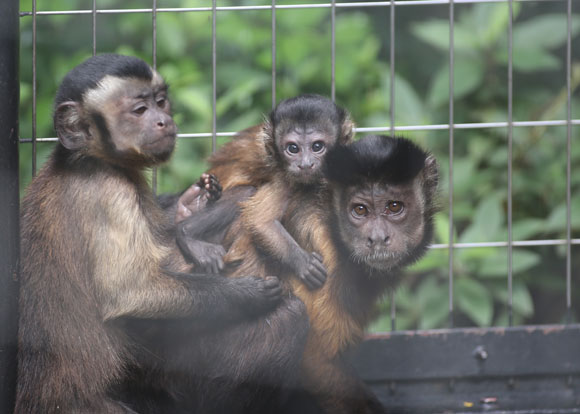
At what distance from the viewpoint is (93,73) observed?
13.2 ft

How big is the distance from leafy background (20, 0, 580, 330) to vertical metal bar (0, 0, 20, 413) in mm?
2263

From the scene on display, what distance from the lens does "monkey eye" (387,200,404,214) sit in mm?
4258

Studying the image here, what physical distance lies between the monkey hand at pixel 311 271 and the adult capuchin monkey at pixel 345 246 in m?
0.04

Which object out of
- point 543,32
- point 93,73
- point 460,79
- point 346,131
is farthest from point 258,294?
point 543,32

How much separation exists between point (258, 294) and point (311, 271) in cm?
27

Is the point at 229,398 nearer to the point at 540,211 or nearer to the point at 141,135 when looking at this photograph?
the point at 141,135

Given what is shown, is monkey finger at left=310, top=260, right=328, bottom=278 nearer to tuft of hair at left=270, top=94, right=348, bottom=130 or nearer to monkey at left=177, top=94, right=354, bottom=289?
monkey at left=177, top=94, right=354, bottom=289

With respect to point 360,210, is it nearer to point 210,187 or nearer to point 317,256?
point 317,256

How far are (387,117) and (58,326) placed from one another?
10.3ft

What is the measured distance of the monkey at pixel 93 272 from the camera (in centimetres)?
396

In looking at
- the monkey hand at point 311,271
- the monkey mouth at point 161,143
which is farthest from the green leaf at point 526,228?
the monkey mouth at point 161,143

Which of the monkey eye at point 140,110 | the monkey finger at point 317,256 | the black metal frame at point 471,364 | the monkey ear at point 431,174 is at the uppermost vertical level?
the monkey eye at point 140,110

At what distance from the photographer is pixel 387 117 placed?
6.48 meters

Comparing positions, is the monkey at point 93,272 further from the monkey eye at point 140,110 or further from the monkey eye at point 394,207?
the monkey eye at point 394,207
